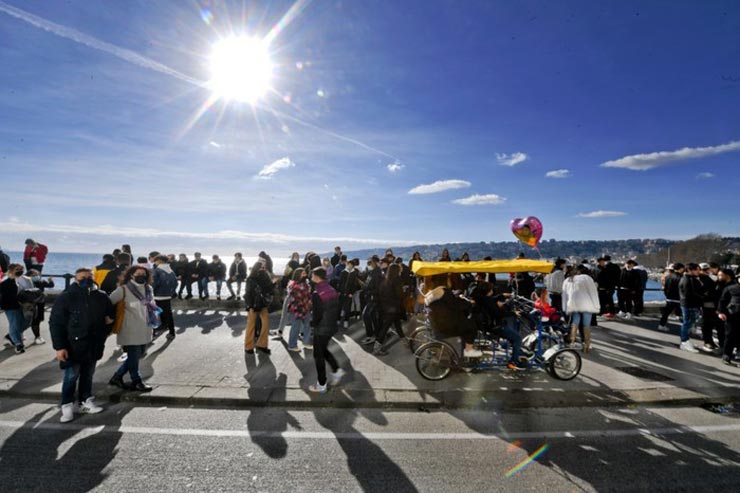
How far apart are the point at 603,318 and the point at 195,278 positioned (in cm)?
1576

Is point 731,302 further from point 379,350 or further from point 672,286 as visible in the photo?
point 379,350

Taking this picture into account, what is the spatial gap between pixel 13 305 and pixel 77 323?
15.4 feet

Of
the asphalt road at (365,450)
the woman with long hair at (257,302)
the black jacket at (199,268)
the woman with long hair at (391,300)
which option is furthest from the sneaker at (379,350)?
the black jacket at (199,268)

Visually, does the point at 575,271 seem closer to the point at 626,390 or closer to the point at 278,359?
the point at 626,390

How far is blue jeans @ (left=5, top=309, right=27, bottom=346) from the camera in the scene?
7.69m

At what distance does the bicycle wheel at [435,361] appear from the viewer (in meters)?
6.47

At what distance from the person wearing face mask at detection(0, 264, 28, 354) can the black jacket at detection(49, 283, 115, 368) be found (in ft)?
14.3

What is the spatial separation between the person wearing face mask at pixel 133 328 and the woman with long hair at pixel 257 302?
2255mm

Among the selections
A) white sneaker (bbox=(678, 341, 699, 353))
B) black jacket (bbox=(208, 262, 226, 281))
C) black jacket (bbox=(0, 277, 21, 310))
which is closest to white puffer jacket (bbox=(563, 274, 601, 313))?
white sneaker (bbox=(678, 341, 699, 353))

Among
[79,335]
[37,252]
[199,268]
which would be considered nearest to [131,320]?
[79,335]

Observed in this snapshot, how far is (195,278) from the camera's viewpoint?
44.7ft

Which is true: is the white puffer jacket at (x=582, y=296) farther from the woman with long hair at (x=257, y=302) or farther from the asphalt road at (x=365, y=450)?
the woman with long hair at (x=257, y=302)

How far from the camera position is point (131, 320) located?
575 centimetres

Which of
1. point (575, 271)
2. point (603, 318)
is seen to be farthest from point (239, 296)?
point (603, 318)
